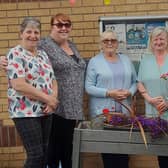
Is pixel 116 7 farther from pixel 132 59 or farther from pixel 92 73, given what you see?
pixel 92 73

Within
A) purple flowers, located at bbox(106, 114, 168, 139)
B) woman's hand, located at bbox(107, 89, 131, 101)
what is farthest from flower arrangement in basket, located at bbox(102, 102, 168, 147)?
woman's hand, located at bbox(107, 89, 131, 101)

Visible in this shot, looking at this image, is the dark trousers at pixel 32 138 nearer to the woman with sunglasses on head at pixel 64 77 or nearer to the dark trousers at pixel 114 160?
the woman with sunglasses on head at pixel 64 77

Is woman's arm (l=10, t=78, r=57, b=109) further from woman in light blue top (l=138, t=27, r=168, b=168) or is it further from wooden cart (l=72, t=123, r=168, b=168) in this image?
woman in light blue top (l=138, t=27, r=168, b=168)

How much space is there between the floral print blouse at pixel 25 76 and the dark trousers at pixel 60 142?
515mm

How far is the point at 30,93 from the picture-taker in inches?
154

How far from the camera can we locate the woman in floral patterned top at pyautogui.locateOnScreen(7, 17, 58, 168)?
3.92m

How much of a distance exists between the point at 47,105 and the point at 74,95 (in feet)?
1.64

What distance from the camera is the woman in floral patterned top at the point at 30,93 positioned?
3.92 m

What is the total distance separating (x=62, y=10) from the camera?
5055 mm

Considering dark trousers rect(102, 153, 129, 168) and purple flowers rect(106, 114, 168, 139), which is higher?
purple flowers rect(106, 114, 168, 139)

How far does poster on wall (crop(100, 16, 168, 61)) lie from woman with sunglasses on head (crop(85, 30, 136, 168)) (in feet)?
1.33

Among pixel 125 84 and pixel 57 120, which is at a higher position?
pixel 125 84

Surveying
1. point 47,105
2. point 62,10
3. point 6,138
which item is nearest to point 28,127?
point 47,105

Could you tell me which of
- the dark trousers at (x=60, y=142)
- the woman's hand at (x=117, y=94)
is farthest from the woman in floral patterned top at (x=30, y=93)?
the woman's hand at (x=117, y=94)
